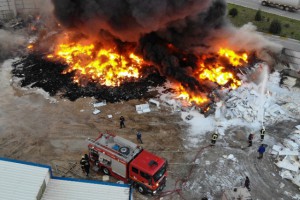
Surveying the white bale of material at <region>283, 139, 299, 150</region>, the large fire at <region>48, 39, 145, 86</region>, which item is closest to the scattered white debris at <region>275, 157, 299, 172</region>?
the white bale of material at <region>283, 139, 299, 150</region>

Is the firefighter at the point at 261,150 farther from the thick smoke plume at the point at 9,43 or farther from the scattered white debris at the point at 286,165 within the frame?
the thick smoke plume at the point at 9,43

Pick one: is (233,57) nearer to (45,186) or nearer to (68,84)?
(68,84)

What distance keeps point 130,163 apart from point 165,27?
12.8 metres

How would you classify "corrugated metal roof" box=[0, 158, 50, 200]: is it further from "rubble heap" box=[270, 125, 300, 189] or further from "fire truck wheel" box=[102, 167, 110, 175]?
"rubble heap" box=[270, 125, 300, 189]

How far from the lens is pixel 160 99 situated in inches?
1092

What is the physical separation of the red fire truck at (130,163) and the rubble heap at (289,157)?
731 cm

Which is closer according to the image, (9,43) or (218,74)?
(218,74)

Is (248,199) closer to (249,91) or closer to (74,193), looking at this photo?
(74,193)

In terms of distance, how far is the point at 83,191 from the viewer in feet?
54.3

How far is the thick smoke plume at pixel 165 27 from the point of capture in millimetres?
26312

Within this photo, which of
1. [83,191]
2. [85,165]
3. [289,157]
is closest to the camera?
[83,191]

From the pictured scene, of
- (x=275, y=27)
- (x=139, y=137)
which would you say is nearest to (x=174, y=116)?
(x=139, y=137)

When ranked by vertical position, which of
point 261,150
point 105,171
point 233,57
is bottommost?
point 105,171

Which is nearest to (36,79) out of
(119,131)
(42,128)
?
(42,128)
